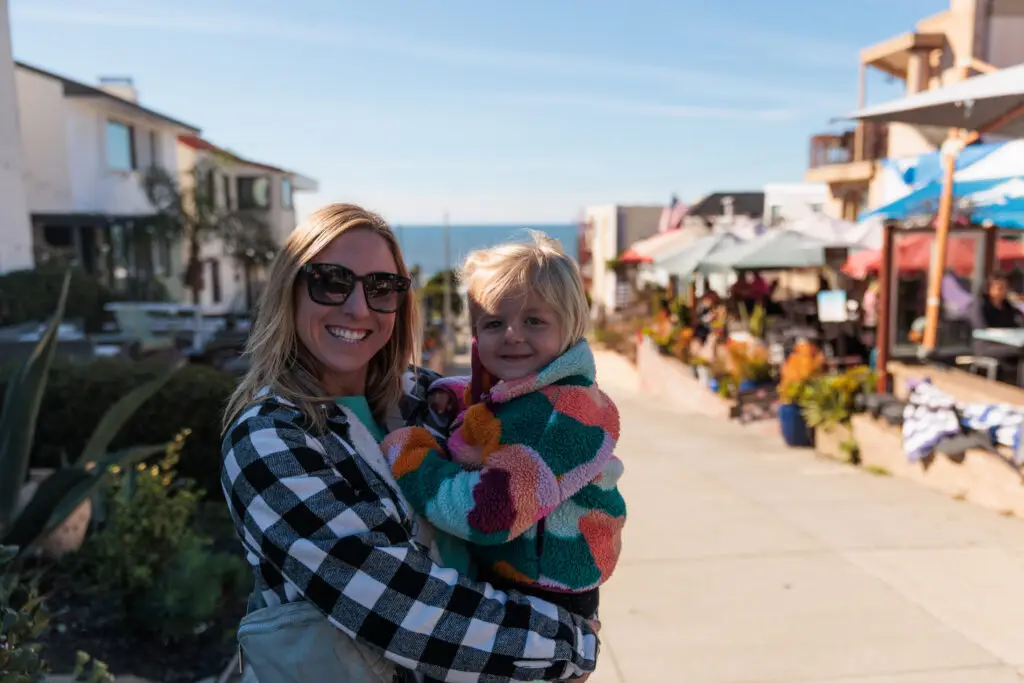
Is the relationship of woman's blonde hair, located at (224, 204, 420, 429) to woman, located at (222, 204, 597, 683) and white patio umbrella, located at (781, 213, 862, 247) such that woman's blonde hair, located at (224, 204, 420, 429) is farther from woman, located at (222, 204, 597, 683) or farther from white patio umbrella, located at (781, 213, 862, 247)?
white patio umbrella, located at (781, 213, 862, 247)

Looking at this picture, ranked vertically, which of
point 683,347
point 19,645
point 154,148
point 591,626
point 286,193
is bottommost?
point 683,347

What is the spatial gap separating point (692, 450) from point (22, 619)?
7.00 metres

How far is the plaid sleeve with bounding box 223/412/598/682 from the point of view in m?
1.25

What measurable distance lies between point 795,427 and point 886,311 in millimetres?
1488

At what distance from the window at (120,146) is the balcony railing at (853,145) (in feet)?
66.2

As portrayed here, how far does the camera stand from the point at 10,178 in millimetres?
13422

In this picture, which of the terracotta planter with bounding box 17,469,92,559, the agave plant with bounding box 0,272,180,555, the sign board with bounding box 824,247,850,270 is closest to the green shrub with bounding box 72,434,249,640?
the terracotta planter with bounding box 17,469,92,559

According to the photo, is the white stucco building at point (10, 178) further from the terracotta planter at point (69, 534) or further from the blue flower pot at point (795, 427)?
the blue flower pot at point (795, 427)

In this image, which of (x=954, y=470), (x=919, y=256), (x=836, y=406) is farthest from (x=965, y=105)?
(x=919, y=256)

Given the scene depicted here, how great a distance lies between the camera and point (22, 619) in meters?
1.94

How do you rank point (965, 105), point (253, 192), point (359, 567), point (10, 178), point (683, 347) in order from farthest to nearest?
point (253, 192) < point (683, 347) < point (10, 178) < point (965, 105) < point (359, 567)

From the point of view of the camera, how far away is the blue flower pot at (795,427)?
27.2ft

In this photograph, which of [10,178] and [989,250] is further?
[10,178]

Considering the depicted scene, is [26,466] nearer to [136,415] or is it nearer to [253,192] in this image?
[136,415]
